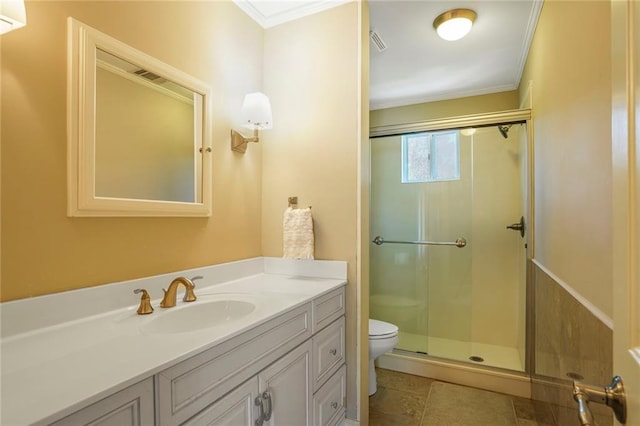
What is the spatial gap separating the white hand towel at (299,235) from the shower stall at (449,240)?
4.00ft

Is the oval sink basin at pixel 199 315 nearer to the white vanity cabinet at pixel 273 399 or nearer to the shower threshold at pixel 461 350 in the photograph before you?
A: the white vanity cabinet at pixel 273 399

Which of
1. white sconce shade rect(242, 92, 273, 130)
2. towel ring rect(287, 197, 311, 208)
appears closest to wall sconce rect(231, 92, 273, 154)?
white sconce shade rect(242, 92, 273, 130)

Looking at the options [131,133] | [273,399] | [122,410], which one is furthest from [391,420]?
[131,133]

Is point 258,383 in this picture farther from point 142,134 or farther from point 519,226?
point 519,226

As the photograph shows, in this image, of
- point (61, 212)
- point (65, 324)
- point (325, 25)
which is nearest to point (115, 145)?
point (61, 212)

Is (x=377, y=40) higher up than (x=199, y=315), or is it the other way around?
(x=377, y=40)

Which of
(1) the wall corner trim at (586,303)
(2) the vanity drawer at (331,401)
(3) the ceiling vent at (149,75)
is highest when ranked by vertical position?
(3) the ceiling vent at (149,75)

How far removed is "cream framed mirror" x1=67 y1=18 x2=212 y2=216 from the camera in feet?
3.53

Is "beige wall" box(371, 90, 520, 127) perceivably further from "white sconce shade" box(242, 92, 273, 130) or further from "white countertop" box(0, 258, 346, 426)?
"white countertop" box(0, 258, 346, 426)

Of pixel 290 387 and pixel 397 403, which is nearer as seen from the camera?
pixel 290 387

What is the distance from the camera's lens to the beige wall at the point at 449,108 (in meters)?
2.99

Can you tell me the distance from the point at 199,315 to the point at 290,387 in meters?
0.48

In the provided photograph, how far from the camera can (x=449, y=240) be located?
2.90 metres

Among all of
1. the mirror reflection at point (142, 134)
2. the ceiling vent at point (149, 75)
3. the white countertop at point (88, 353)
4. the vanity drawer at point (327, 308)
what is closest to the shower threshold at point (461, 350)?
the vanity drawer at point (327, 308)
